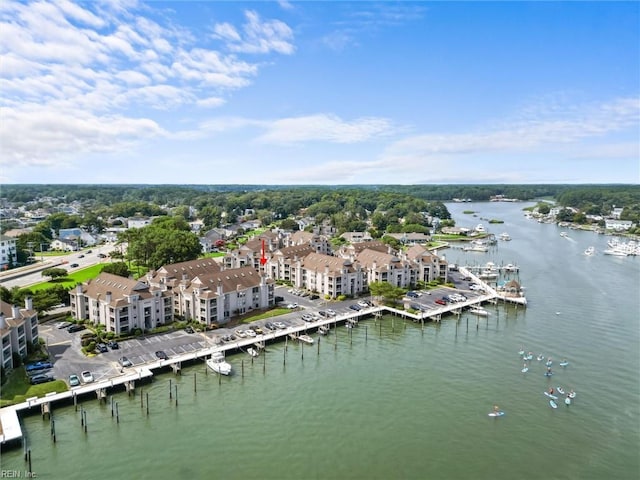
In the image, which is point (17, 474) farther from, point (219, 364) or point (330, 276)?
point (330, 276)

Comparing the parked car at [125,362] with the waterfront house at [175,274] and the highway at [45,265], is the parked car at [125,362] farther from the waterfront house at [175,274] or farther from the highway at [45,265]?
the highway at [45,265]

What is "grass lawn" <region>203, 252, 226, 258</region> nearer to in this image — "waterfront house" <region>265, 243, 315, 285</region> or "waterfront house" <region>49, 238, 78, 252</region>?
"waterfront house" <region>265, 243, 315, 285</region>

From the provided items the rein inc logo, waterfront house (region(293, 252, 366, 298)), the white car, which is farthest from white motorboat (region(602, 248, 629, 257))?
the rein inc logo

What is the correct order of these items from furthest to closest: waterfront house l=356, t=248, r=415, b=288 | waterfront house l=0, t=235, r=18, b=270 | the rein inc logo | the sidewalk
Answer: waterfront house l=0, t=235, r=18, b=270 < the sidewalk < waterfront house l=356, t=248, r=415, b=288 < the rein inc logo

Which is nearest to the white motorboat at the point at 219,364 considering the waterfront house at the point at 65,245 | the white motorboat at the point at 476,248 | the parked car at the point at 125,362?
the parked car at the point at 125,362

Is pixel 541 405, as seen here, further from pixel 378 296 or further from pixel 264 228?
pixel 264 228
